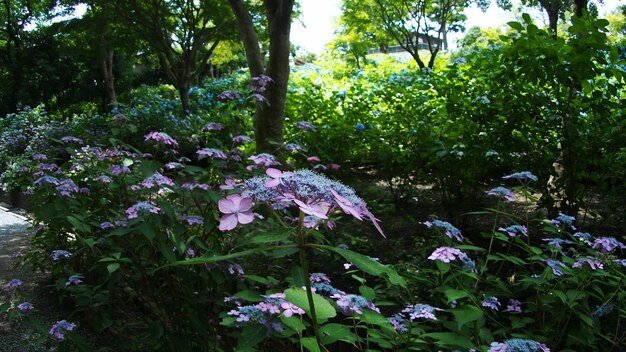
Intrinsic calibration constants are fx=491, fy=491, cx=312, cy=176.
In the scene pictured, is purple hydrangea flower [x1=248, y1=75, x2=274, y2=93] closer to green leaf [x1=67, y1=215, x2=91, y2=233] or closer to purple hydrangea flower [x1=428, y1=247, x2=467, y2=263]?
green leaf [x1=67, y1=215, x2=91, y2=233]

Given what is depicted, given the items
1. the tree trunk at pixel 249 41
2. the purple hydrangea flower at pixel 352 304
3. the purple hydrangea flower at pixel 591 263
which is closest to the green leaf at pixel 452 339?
the purple hydrangea flower at pixel 352 304

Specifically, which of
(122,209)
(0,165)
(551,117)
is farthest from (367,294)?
(0,165)

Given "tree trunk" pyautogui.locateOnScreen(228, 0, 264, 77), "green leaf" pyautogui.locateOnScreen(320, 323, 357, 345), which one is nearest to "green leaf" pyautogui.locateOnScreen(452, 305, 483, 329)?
"green leaf" pyautogui.locateOnScreen(320, 323, 357, 345)

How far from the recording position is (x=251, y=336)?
45.6 inches

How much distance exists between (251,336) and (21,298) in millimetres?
2524

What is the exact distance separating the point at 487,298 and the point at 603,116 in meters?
1.95

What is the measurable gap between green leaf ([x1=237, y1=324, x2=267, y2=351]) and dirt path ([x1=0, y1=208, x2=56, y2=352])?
125 centimetres

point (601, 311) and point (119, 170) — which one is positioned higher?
point (119, 170)

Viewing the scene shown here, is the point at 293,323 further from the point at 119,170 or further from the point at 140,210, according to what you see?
the point at 119,170

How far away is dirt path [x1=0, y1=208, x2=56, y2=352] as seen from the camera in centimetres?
280

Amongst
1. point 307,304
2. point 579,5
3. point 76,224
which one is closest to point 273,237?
point 307,304

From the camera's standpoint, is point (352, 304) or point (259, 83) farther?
point (259, 83)

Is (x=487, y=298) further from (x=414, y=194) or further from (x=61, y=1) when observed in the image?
(x=61, y=1)

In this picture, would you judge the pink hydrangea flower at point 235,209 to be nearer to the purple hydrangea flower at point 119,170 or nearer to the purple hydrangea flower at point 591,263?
the purple hydrangea flower at point 591,263
